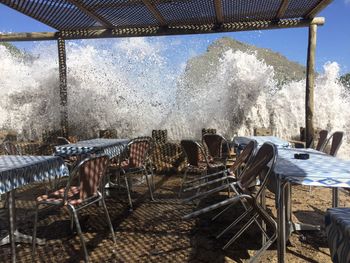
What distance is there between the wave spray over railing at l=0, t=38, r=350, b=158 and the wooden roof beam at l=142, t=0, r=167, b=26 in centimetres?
280

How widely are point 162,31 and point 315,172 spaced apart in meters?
5.18

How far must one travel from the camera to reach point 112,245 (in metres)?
3.22

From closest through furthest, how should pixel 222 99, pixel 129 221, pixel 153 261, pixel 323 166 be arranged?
pixel 323 166
pixel 153 261
pixel 129 221
pixel 222 99

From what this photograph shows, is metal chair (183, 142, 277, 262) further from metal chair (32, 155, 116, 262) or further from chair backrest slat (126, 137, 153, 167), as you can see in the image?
chair backrest slat (126, 137, 153, 167)

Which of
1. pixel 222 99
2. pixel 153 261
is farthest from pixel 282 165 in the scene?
pixel 222 99

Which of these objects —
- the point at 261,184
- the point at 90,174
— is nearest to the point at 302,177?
the point at 261,184

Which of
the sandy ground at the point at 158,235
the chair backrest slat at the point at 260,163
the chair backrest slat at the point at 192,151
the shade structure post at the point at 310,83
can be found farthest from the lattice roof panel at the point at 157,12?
the chair backrest slat at the point at 260,163

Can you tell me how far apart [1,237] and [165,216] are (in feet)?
5.23

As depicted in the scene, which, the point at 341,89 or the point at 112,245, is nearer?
the point at 112,245

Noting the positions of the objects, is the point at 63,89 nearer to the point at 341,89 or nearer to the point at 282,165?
the point at 282,165

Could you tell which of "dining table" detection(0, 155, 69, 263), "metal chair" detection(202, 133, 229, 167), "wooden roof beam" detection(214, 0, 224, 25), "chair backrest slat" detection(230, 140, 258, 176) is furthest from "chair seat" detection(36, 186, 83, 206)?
"wooden roof beam" detection(214, 0, 224, 25)

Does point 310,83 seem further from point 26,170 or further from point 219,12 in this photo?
point 26,170

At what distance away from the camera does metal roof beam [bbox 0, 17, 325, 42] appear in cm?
648

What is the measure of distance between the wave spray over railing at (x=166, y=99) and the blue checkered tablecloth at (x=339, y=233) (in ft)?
24.0
